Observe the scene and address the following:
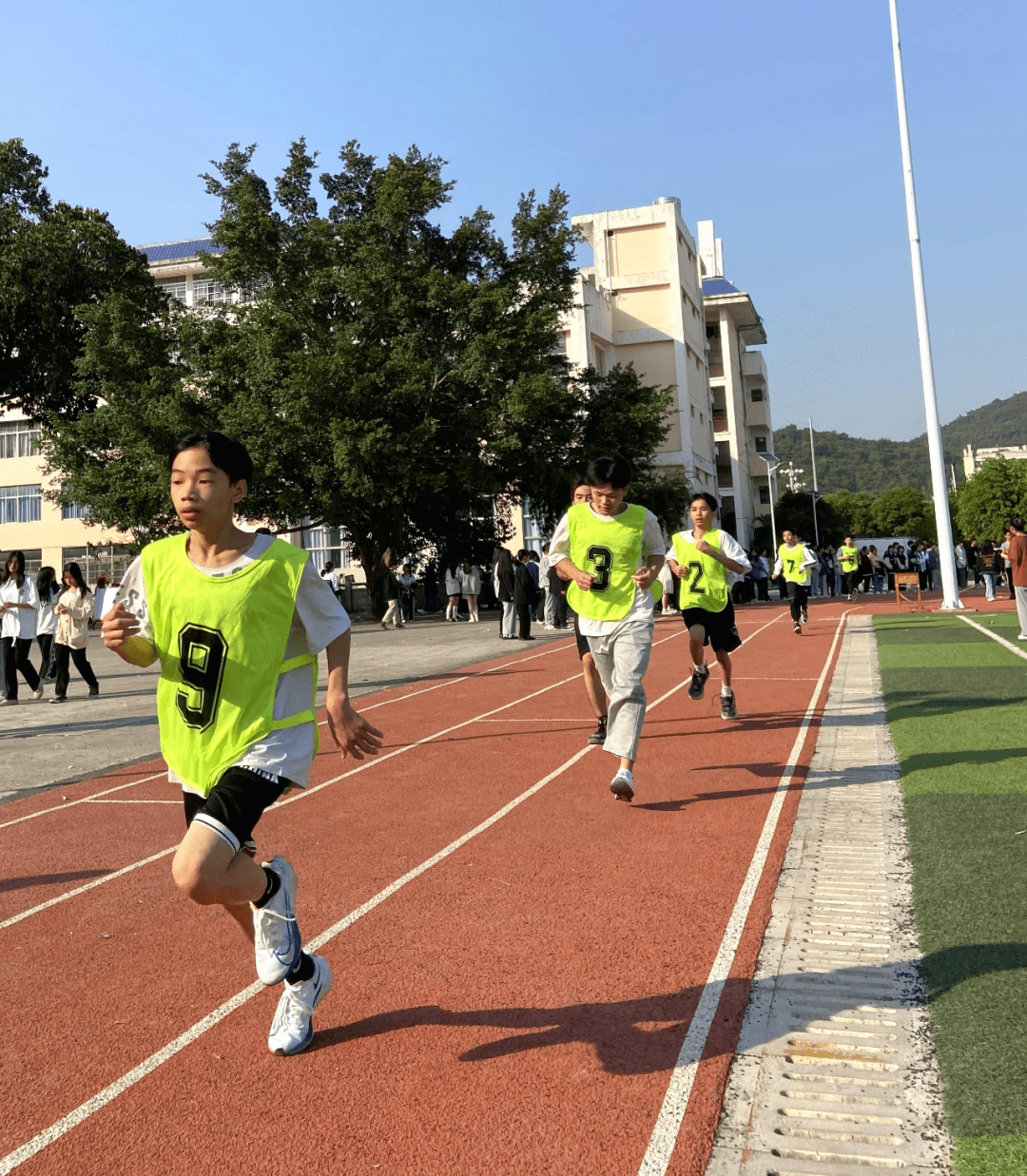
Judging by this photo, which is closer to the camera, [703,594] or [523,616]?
[703,594]

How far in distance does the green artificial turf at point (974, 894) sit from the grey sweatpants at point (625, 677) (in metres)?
1.59

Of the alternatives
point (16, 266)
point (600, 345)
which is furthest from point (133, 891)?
point (600, 345)

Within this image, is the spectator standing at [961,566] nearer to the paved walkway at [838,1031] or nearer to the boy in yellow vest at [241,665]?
the paved walkway at [838,1031]

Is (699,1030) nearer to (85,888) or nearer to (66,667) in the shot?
(85,888)

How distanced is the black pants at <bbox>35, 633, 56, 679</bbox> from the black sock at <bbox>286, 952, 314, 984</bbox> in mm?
12834

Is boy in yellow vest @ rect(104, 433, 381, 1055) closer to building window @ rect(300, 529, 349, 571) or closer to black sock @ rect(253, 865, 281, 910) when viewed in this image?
black sock @ rect(253, 865, 281, 910)

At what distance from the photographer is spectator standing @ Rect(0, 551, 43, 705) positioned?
1402 cm

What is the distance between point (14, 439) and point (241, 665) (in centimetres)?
5565

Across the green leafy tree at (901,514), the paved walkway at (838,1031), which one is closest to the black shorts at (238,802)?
the paved walkway at (838,1031)

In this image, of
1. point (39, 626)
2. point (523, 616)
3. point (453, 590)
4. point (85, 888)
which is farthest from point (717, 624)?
point (453, 590)

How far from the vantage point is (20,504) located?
2093 inches

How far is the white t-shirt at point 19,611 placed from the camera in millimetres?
14062

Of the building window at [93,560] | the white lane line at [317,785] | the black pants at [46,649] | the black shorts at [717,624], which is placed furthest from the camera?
the building window at [93,560]

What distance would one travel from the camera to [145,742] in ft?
33.6
